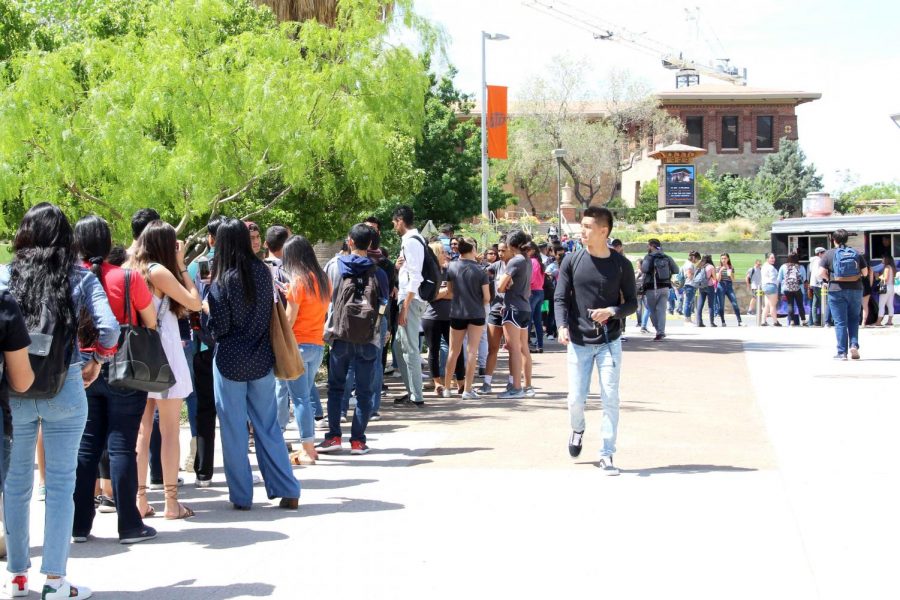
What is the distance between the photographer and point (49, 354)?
16.0 ft

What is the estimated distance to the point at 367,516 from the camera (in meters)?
6.77

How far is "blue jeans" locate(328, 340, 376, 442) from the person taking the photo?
894 centimetres

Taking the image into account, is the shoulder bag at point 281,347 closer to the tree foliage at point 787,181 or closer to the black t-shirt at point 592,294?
the black t-shirt at point 592,294

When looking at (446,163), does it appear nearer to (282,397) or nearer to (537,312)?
(537,312)

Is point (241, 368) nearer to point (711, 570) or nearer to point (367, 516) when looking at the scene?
point (367, 516)

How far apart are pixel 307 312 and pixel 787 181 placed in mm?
64942

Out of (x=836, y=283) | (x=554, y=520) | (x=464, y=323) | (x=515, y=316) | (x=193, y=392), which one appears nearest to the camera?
(x=554, y=520)

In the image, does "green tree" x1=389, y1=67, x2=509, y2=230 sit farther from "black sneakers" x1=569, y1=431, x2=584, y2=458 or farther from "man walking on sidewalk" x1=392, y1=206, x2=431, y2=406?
"black sneakers" x1=569, y1=431, x2=584, y2=458

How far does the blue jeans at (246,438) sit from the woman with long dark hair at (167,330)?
268 millimetres

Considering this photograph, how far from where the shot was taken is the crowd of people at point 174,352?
502cm

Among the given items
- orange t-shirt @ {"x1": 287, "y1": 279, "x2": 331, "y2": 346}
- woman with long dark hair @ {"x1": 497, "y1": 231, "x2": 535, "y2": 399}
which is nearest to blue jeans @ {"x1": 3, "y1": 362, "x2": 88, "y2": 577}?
orange t-shirt @ {"x1": 287, "y1": 279, "x2": 331, "y2": 346}

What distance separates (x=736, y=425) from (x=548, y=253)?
1055 cm

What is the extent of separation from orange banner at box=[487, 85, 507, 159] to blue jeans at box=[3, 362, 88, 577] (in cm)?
2448

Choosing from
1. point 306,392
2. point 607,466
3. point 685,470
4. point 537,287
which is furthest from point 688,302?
point 306,392
